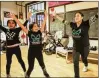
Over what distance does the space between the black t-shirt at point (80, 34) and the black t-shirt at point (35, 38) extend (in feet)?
1.04

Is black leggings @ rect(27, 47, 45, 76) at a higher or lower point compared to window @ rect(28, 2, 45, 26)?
lower

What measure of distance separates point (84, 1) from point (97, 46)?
1.53ft

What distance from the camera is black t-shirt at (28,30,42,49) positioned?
1316 mm

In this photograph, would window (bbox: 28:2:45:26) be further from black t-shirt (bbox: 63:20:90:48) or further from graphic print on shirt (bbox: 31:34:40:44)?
black t-shirt (bbox: 63:20:90:48)

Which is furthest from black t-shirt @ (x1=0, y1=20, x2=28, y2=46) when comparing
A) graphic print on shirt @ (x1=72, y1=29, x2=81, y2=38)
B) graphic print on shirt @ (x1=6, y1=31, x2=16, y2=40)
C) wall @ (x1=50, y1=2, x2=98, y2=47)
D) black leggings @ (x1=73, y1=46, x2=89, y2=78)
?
black leggings @ (x1=73, y1=46, x2=89, y2=78)

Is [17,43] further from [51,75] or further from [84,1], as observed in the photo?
[84,1]

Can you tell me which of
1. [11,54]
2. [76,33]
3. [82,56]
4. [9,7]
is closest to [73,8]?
[76,33]

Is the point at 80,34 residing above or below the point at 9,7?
below

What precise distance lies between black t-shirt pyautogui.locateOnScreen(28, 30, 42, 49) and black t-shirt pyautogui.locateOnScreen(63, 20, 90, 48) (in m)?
0.32

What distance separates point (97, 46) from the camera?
1431 mm

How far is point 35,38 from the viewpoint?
1.32 meters

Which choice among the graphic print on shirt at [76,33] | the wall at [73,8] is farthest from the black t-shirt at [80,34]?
the wall at [73,8]

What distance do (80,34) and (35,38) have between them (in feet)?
1.35

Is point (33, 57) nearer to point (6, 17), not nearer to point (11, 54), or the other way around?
point (11, 54)
